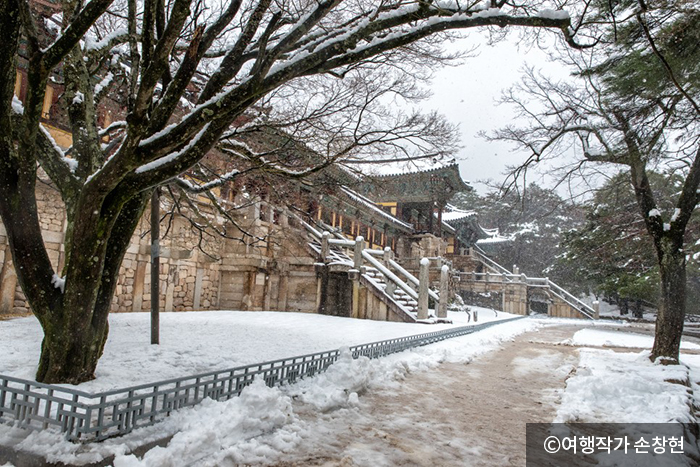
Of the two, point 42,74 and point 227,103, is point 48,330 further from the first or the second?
point 227,103

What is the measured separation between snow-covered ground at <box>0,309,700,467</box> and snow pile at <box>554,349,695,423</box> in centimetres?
2

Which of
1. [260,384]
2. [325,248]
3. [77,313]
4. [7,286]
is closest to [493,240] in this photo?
[325,248]

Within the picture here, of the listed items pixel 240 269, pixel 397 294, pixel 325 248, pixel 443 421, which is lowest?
pixel 443 421

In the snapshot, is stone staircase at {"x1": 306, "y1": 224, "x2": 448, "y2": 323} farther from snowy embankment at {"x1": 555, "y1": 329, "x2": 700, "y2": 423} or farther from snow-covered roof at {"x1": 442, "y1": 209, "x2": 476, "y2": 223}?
snow-covered roof at {"x1": 442, "y1": 209, "x2": 476, "y2": 223}

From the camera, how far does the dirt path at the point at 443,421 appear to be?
3.48 m

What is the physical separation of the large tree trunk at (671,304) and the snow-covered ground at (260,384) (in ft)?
1.72

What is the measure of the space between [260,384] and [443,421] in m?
2.09

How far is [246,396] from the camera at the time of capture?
153 inches

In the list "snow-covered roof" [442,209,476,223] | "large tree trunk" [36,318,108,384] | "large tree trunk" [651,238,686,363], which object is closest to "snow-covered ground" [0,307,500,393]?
"large tree trunk" [36,318,108,384]

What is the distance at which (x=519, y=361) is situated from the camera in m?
9.20

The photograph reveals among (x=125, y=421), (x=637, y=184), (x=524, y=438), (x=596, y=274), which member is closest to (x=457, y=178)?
(x=596, y=274)

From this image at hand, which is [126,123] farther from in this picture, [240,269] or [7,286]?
[240,269]

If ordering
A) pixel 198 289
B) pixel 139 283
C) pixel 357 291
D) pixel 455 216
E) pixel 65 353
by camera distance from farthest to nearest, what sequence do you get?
pixel 455 216
pixel 198 289
pixel 357 291
pixel 139 283
pixel 65 353

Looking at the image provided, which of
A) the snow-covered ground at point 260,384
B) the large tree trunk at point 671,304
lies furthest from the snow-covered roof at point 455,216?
the large tree trunk at point 671,304
